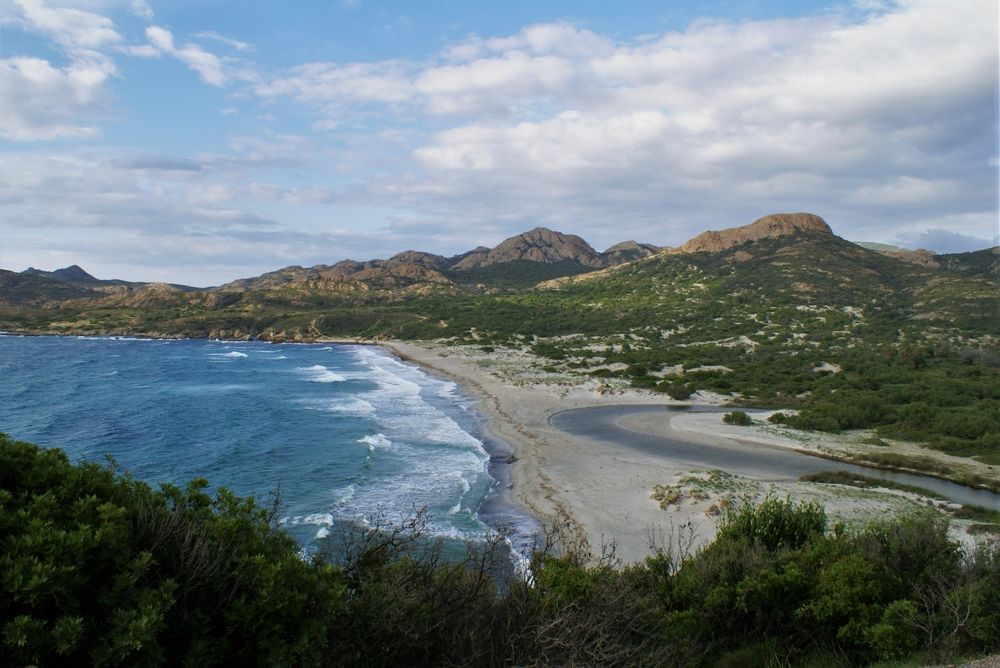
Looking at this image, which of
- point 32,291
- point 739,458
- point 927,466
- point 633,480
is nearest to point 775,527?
point 633,480

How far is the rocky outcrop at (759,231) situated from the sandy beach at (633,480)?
368ft

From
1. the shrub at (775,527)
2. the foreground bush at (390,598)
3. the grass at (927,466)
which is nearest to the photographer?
the foreground bush at (390,598)

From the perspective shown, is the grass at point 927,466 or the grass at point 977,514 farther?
the grass at point 927,466

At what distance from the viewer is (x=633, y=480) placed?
25703mm

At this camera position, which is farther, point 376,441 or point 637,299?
point 637,299

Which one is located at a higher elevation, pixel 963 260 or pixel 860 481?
pixel 963 260

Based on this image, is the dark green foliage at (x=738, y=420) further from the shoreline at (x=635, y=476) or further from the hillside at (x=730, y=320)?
the hillside at (x=730, y=320)

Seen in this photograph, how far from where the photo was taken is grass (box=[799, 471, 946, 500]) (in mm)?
24145

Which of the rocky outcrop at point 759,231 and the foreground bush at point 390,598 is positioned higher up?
the rocky outcrop at point 759,231

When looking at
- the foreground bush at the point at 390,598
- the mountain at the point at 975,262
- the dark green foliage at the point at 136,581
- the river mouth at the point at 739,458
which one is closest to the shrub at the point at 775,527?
the foreground bush at the point at 390,598

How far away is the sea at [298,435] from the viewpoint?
73.4 feet

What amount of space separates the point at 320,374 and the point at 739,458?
149 feet

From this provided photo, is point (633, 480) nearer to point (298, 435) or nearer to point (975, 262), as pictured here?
point (298, 435)

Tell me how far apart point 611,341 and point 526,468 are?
5368 centimetres
